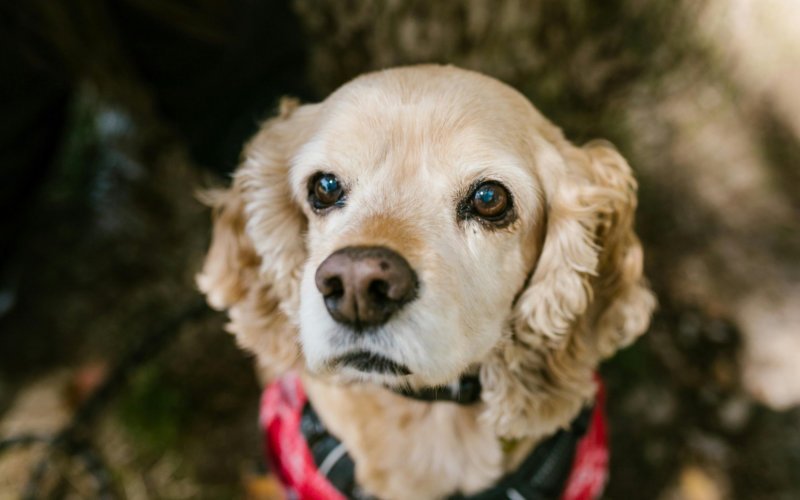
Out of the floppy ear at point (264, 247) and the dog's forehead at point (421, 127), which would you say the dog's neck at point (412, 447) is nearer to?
the floppy ear at point (264, 247)

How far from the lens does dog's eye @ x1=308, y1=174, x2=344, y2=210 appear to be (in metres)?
1.64

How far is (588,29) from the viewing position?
117 inches

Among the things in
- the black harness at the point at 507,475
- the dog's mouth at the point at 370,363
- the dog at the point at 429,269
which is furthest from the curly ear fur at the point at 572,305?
the dog's mouth at the point at 370,363

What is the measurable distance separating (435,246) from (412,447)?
70cm

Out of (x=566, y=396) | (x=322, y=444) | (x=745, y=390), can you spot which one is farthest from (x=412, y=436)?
(x=745, y=390)

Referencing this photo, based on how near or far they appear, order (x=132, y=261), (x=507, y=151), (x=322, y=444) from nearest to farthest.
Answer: (x=507, y=151), (x=322, y=444), (x=132, y=261)

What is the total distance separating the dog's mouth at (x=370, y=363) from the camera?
4.54 ft

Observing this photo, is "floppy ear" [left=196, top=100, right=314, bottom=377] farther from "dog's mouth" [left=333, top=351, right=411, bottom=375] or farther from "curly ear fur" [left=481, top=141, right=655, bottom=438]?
"curly ear fur" [left=481, top=141, right=655, bottom=438]

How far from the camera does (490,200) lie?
1.56 m

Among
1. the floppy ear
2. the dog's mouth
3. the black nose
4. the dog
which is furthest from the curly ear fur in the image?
the floppy ear

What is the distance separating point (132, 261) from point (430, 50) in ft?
6.60

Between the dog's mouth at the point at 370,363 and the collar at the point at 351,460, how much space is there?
0.33m

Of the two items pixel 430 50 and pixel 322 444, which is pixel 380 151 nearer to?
pixel 322 444

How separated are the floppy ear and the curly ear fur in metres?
0.63
